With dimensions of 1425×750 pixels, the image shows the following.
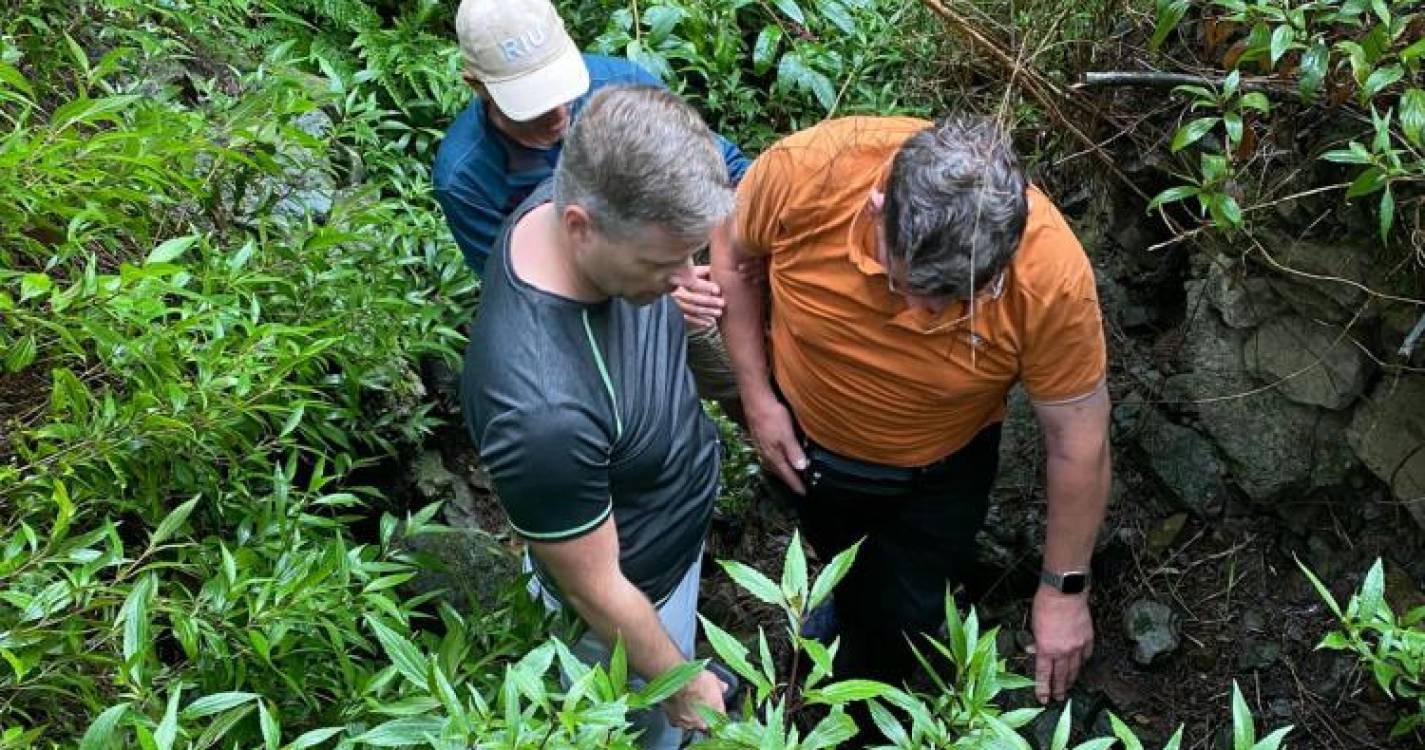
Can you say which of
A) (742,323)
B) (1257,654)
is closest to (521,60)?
(742,323)

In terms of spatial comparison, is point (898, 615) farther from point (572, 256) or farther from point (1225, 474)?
point (572, 256)

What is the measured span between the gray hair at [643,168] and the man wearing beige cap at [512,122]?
79 cm

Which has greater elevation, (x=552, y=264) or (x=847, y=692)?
(x=552, y=264)

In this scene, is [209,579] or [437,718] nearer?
[437,718]

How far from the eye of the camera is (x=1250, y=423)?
3.21 meters

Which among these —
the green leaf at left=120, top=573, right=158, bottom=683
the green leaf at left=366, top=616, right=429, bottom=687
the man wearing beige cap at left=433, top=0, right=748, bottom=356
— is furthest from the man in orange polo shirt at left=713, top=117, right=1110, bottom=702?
the green leaf at left=120, top=573, right=158, bottom=683

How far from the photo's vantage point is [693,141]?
6.13 ft

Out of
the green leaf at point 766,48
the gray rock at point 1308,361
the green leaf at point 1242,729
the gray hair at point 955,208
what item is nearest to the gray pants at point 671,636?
the gray hair at point 955,208

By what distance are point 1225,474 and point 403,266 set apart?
233 cm

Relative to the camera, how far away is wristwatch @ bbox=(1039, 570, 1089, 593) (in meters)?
2.73

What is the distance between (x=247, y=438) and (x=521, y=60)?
3.34 feet

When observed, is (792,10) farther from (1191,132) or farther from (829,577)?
(829,577)

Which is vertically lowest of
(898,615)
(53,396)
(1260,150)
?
(898,615)

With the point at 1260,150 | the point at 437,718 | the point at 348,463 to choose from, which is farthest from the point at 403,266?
the point at 1260,150
